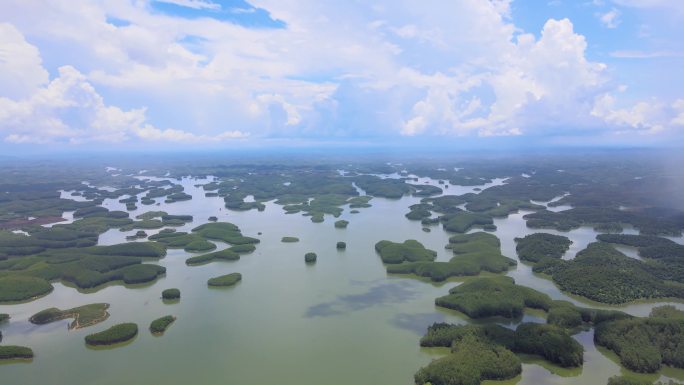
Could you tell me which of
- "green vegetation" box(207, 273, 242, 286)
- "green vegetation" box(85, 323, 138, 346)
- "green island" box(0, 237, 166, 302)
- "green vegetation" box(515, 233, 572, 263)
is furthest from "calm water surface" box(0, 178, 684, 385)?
"green vegetation" box(515, 233, 572, 263)

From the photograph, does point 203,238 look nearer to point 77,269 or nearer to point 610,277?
point 77,269

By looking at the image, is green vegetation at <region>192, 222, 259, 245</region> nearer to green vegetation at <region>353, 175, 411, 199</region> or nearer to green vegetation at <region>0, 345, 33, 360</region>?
green vegetation at <region>0, 345, 33, 360</region>

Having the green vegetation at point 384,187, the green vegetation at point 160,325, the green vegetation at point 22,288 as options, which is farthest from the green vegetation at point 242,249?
the green vegetation at point 384,187

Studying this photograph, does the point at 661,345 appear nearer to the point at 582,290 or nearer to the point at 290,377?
the point at 582,290

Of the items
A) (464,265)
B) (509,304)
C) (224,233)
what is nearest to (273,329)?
(509,304)

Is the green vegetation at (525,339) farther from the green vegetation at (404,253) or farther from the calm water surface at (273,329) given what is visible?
the green vegetation at (404,253)
